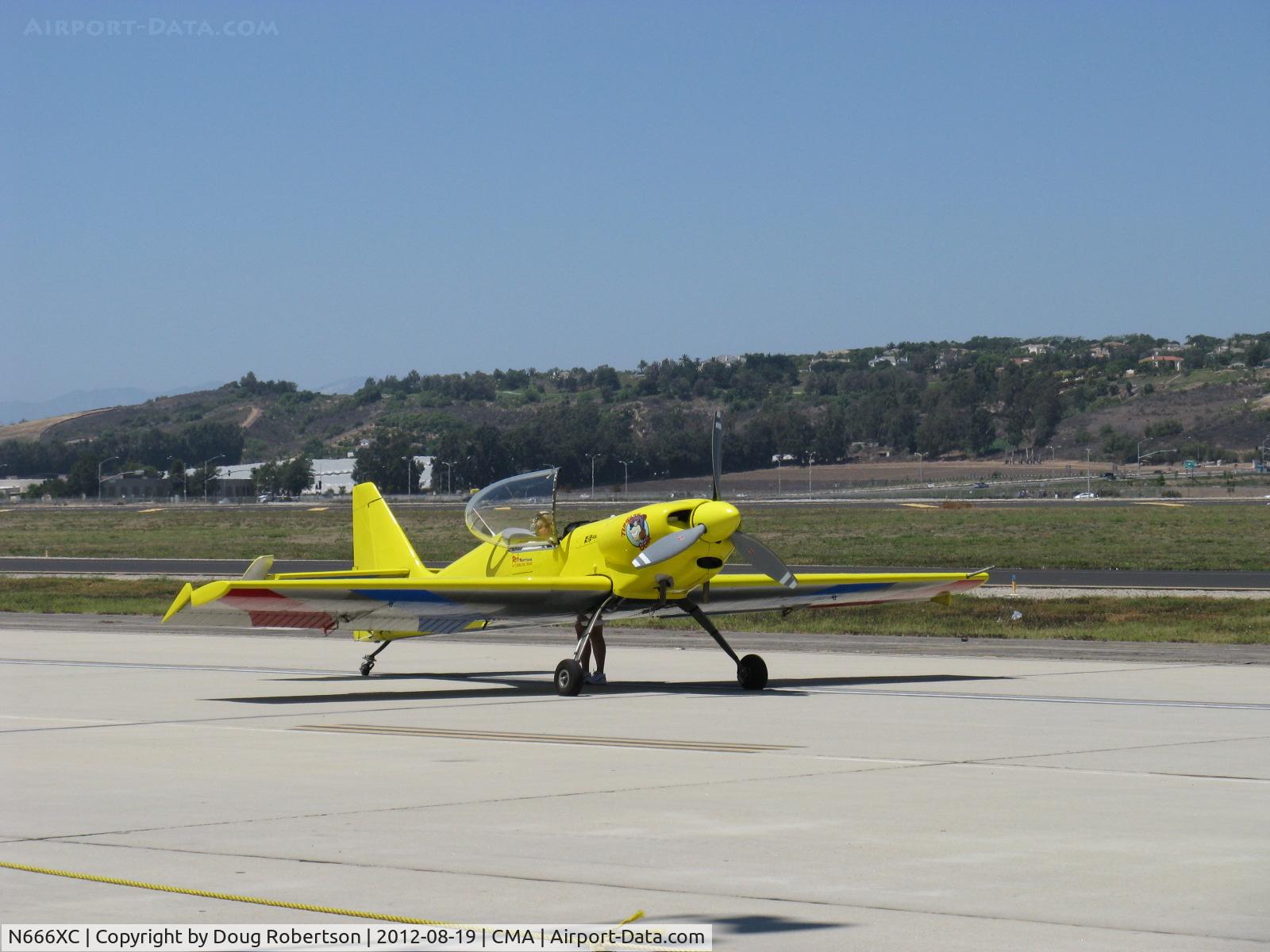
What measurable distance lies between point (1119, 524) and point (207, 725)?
79579mm

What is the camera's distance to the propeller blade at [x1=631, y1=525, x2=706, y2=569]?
1880 centimetres

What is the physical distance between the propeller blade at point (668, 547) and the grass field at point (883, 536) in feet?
118

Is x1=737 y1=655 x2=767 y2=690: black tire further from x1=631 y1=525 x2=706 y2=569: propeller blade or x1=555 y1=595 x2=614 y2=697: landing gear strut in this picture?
x1=555 y1=595 x2=614 y2=697: landing gear strut

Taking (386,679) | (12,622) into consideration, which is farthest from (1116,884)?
(12,622)

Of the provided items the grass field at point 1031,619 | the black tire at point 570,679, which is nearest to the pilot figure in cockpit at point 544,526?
the black tire at point 570,679

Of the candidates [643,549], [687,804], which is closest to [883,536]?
[643,549]

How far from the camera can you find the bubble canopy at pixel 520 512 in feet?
67.8

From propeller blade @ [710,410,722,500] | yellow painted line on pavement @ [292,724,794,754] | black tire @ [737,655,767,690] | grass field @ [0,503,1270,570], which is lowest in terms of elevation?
grass field @ [0,503,1270,570]

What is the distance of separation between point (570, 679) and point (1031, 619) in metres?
14.3

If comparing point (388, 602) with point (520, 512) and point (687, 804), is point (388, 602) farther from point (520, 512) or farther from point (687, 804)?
point (687, 804)

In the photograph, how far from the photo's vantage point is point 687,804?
10.8 m

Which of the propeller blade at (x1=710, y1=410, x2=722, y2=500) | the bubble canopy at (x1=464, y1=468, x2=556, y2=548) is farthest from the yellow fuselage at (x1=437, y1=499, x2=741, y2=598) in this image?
the propeller blade at (x1=710, y1=410, x2=722, y2=500)

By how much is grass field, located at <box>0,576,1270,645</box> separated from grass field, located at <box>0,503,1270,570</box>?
19.6 m

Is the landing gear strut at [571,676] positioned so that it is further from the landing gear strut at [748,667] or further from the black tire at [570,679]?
the landing gear strut at [748,667]
